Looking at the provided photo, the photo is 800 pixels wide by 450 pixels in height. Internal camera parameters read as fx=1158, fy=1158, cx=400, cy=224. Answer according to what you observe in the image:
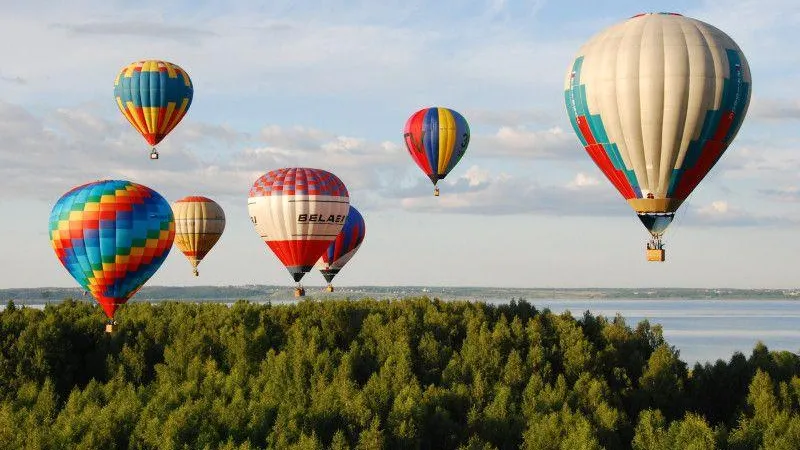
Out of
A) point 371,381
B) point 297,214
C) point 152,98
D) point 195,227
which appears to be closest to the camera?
Result: point 371,381

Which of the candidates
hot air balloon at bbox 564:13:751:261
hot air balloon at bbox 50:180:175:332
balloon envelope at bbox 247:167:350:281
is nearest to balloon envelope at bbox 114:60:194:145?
balloon envelope at bbox 247:167:350:281

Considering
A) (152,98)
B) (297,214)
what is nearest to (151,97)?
(152,98)

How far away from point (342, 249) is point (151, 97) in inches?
775

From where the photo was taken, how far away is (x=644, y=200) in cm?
4919

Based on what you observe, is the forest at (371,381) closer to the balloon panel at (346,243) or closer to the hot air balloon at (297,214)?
the balloon panel at (346,243)

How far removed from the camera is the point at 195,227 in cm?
8544

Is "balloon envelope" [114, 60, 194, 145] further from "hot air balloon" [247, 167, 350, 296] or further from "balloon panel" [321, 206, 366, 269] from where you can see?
"balloon panel" [321, 206, 366, 269]

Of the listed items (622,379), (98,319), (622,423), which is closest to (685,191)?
(622,423)

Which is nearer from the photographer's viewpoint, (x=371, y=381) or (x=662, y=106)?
(x=662, y=106)

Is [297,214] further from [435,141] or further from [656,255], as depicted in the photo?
[656,255]

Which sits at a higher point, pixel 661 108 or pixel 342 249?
pixel 661 108

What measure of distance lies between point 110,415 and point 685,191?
27.7 metres

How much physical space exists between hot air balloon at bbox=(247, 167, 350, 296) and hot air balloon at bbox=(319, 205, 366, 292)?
897 cm

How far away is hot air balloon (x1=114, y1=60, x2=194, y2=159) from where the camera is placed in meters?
66.6
